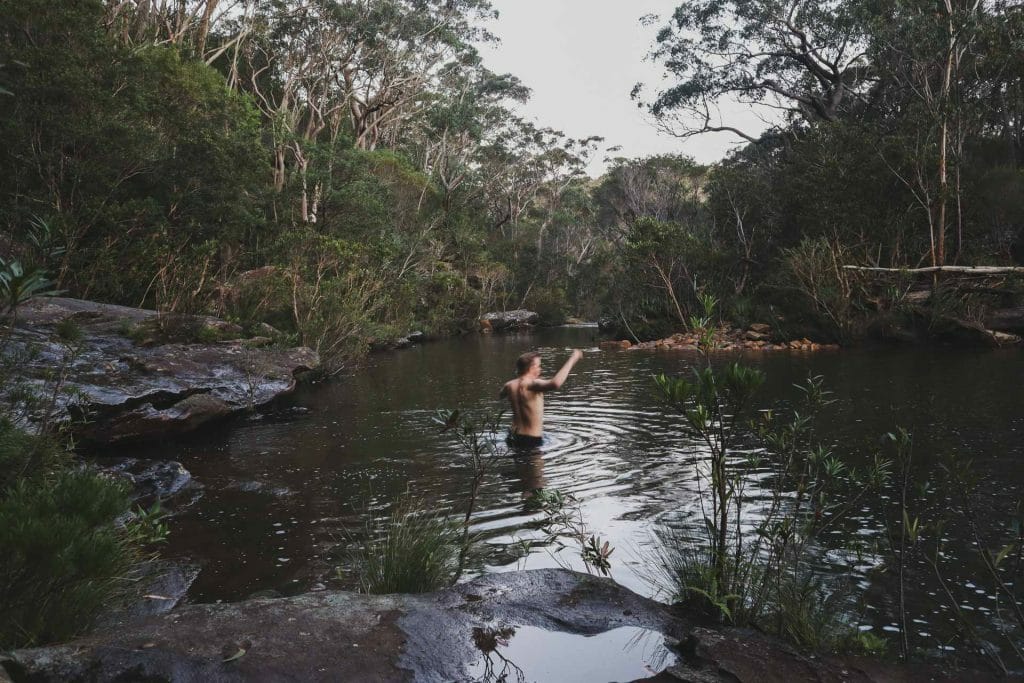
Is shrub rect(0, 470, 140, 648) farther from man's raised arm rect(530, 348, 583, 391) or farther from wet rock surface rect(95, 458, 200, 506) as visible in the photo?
man's raised arm rect(530, 348, 583, 391)

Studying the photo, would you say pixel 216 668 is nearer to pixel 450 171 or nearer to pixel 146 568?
pixel 146 568

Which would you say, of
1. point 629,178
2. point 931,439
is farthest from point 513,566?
point 629,178

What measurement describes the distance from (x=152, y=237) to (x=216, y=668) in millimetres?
12715

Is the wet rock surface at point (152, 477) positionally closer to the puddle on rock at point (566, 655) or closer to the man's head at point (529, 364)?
the man's head at point (529, 364)

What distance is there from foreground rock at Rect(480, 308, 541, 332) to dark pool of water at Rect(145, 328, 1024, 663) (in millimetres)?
27347

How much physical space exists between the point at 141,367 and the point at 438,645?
8076mm

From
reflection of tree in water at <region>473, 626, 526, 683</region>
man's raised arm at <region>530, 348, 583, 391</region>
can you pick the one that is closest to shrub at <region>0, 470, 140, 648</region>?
reflection of tree in water at <region>473, 626, 526, 683</region>

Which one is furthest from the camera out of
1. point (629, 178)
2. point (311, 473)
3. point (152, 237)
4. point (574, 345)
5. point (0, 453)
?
point (629, 178)

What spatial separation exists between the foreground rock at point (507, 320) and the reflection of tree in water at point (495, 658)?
→ 40.0 m

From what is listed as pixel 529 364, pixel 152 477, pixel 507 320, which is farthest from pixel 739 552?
pixel 507 320

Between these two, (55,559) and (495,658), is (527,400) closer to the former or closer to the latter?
(495,658)

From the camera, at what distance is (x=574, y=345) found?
30.5m

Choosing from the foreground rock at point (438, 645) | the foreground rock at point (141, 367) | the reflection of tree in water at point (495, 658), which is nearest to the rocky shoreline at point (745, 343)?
the foreground rock at point (141, 367)

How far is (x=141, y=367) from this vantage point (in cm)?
990
